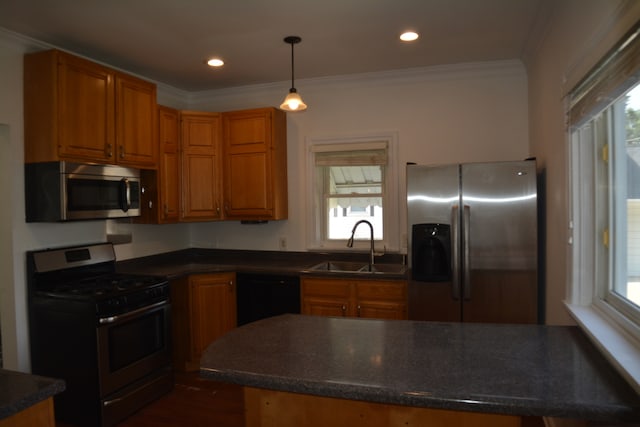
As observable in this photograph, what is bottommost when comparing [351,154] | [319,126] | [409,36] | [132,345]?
[132,345]

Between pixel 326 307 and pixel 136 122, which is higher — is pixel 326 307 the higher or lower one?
the lower one

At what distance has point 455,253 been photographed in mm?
2941

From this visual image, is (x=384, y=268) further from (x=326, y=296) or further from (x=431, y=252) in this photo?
(x=431, y=252)

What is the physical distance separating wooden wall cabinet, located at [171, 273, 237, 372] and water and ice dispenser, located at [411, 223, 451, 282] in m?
1.63

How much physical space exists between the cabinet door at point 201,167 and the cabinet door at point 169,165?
0.19ft

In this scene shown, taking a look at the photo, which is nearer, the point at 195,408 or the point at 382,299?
the point at 195,408

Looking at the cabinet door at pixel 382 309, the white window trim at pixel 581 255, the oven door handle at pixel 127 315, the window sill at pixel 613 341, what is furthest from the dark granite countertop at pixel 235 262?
the window sill at pixel 613 341

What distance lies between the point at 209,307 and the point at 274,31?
2.27m

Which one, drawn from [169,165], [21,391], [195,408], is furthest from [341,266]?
[21,391]

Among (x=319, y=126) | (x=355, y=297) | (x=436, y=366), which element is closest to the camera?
(x=436, y=366)

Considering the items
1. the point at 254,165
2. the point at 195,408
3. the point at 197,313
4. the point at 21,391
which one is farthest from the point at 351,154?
the point at 21,391

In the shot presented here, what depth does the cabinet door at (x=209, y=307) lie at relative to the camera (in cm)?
360

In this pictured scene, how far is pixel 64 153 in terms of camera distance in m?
2.78

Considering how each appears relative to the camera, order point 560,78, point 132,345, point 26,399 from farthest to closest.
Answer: point 132,345
point 560,78
point 26,399
